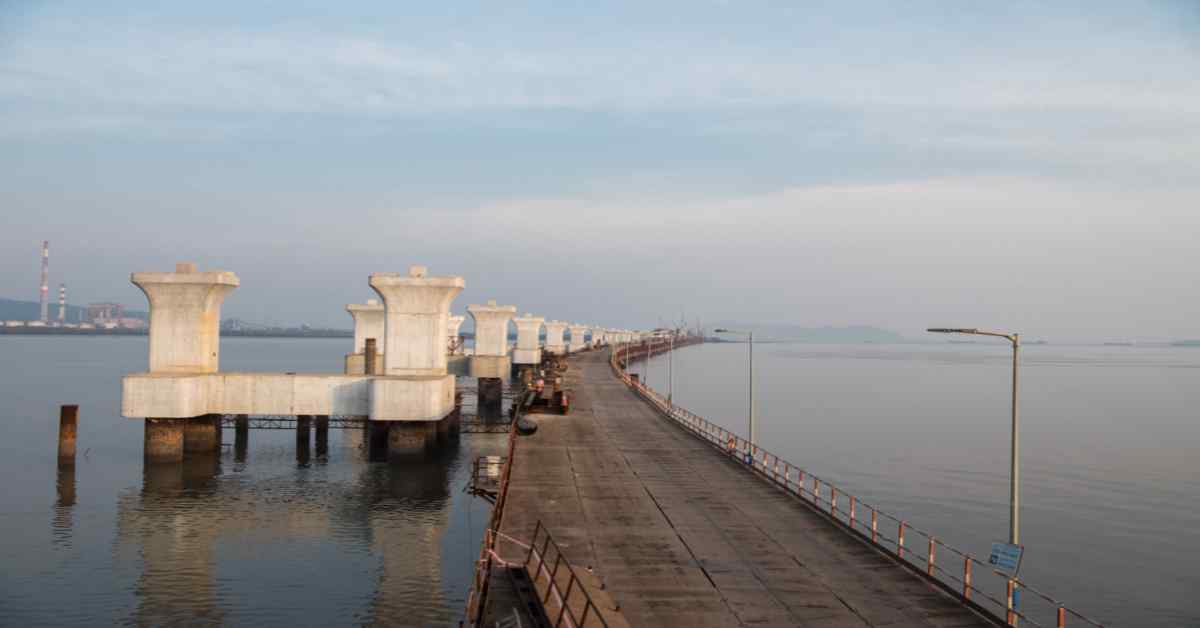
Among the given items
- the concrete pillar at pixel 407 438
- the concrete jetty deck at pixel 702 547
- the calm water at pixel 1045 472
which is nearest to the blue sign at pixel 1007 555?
the concrete jetty deck at pixel 702 547

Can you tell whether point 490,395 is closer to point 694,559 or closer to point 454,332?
point 454,332

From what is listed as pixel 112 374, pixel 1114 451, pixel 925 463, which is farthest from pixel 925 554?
pixel 112 374

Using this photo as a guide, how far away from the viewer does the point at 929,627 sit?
20.3 m

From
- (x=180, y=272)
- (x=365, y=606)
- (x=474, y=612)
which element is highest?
(x=180, y=272)

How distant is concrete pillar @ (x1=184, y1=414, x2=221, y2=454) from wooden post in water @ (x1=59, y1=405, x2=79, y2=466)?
7.57m

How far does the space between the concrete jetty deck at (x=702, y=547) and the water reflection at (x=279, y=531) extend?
5133mm

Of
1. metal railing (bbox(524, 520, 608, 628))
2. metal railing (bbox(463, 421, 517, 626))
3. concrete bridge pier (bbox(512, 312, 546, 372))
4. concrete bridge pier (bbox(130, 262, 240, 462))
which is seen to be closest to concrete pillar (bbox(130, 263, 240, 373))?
concrete bridge pier (bbox(130, 262, 240, 462))

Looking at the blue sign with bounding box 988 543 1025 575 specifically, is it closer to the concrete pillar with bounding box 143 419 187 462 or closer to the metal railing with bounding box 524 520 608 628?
the metal railing with bounding box 524 520 608 628

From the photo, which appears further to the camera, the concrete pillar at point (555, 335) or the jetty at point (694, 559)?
the concrete pillar at point (555, 335)

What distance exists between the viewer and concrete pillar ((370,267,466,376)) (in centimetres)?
5853

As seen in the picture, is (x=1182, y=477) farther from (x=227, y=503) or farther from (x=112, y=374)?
(x=112, y=374)

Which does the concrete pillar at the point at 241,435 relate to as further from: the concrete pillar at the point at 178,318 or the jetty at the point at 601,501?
the concrete pillar at the point at 178,318

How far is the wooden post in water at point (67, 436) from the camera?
191 feet

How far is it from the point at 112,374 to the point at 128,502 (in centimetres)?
13786
